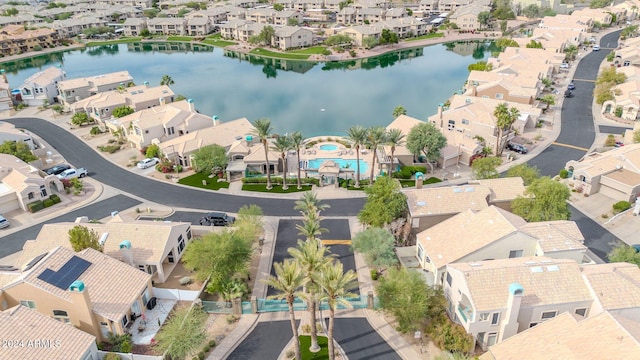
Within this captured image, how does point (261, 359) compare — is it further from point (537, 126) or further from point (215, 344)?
point (537, 126)

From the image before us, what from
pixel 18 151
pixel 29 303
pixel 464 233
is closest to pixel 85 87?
pixel 18 151

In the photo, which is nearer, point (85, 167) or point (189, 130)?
point (85, 167)

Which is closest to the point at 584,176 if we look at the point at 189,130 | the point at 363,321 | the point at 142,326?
Answer: the point at 363,321

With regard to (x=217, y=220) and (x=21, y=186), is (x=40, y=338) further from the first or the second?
(x=21, y=186)

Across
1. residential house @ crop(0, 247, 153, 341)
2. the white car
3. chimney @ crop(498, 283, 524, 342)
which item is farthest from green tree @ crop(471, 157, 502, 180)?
the white car

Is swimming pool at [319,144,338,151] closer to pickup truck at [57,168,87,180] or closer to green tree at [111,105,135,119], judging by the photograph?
pickup truck at [57,168,87,180]

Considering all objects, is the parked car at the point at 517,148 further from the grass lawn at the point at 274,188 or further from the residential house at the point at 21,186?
the residential house at the point at 21,186
